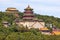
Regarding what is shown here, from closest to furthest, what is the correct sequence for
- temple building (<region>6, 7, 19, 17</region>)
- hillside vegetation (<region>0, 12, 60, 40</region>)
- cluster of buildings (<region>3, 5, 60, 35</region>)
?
hillside vegetation (<region>0, 12, 60, 40</region>), cluster of buildings (<region>3, 5, 60, 35</region>), temple building (<region>6, 7, 19, 17</region>)

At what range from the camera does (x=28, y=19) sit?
7631 cm

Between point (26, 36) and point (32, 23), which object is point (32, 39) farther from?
point (32, 23)

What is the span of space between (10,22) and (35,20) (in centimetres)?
442

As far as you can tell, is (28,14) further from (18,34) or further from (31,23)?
(18,34)

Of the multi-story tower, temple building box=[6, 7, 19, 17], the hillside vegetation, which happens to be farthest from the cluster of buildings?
temple building box=[6, 7, 19, 17]

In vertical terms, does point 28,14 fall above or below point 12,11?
above

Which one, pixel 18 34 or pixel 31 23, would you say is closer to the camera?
pixel 18 34

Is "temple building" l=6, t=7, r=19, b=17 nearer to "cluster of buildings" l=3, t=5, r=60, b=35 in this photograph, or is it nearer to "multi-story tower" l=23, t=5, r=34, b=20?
"multi-story tower" l=23, t=5, r=34, b=20

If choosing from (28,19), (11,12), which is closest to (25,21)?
(28,19)

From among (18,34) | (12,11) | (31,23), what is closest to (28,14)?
(31,23)

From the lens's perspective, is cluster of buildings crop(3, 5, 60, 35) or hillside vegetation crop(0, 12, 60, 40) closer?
hillside vegetation crop(0, 12, 60, 40)

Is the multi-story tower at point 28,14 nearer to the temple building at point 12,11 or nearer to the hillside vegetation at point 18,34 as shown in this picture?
the hillside vegetation at point 18,34

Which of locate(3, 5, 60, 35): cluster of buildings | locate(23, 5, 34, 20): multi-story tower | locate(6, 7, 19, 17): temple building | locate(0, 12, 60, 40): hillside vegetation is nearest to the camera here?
locate(0, 12, 60, 40): hillside vegetation

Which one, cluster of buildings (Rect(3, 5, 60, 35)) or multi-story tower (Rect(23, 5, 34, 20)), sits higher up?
multi-story tower (Rect(23, 5, 34, 20))
